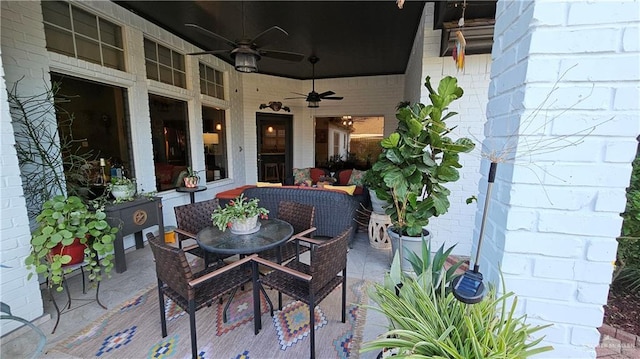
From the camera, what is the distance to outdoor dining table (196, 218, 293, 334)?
1.91 meters

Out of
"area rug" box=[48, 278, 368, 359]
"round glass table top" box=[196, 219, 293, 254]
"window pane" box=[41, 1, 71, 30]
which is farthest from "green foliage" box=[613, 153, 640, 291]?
"window pane" box=[41, 1, 71, 30]

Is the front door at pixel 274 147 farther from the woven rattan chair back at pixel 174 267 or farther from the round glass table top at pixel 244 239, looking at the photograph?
the woven rattan chair back at pixel 174 267

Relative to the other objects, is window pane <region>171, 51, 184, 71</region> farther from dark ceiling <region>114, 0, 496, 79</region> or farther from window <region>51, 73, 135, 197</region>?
window <region>51, 73, 135, 197</region>

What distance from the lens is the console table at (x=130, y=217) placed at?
2787 millimetres

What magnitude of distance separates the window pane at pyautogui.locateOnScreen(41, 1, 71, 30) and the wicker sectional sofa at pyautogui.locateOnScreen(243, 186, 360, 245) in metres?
2.80

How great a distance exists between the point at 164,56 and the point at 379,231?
13.8 feet

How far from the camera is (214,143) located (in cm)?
552

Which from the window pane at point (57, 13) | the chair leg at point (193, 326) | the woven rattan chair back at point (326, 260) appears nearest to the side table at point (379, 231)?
the woven rattan chair back at point (326, 260)

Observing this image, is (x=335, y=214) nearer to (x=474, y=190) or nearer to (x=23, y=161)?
(x=474, y=190)

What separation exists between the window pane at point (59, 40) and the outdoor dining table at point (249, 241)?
2.57 metres

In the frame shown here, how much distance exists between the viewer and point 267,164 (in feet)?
23.1

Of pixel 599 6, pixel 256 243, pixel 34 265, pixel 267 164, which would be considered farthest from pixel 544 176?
pixel 267 164

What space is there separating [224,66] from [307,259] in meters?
4.48

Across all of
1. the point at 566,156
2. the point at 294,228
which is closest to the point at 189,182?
the point at 294,228
